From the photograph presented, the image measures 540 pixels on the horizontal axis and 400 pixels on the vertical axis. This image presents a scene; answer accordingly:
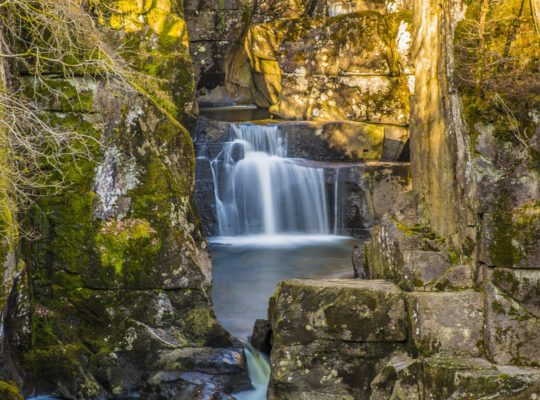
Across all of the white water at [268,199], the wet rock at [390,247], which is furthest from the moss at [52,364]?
the white water at [268,199]

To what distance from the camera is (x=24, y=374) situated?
5.83 meters

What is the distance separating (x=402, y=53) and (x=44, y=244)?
912 cm

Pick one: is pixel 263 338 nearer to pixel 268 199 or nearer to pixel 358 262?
pixel 358 262

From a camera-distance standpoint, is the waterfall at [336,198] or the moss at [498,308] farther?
the waterfall at [336,198]

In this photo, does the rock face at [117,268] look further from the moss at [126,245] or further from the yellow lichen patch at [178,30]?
the yellow lichen patch at [178,30]

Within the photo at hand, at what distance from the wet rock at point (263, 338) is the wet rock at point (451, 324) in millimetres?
2050

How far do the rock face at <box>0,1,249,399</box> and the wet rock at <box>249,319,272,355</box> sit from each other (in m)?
0.36

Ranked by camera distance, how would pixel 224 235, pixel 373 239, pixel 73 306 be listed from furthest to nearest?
pixel 224 235
pixel 373 239
pixel 73 306

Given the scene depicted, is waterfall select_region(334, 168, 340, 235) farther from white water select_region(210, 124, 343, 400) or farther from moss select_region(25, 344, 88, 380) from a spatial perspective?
moss select_region(25, 344, 88, 380)

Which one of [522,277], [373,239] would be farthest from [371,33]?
[522,277]

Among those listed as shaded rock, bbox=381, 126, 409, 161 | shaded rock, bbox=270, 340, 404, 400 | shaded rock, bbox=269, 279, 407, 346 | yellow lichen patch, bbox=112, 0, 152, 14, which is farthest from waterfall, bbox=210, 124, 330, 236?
shaded rock, bbox=270, 340, 404, 400

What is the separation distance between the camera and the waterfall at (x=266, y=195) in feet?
37.6

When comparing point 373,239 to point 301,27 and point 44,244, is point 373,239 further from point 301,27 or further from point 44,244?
point 301,27

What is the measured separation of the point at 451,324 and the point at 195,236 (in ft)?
8.94
